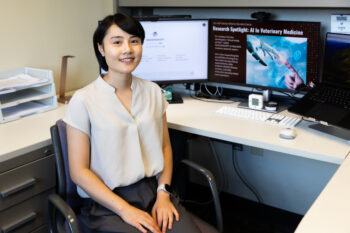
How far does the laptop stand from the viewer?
169 centimetres

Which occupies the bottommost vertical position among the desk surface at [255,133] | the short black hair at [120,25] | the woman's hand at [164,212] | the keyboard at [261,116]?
the woman's hand at [164,212]

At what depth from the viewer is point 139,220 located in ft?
4.45

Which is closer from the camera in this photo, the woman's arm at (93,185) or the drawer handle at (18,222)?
the woman's arm at (93,185)

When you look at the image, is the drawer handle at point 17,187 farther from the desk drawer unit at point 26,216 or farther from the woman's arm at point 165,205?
the woman's arm at point 165,205

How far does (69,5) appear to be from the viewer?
230 cm

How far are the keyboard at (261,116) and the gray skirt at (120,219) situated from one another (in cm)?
62

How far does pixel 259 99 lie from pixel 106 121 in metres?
0.93

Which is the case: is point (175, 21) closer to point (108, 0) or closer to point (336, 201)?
point (108, 0)

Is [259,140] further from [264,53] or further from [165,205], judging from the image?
[264,53]

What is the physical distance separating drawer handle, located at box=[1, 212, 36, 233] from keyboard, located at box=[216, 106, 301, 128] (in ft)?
3.29

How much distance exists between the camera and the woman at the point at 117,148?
139 centimetres

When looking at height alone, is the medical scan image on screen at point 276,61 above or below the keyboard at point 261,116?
above

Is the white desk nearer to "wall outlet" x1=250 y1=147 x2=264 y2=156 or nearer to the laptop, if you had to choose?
the laptop

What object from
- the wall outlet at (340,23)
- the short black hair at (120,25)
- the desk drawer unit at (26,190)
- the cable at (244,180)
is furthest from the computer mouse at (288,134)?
the desk drawer unit at (26,190)
